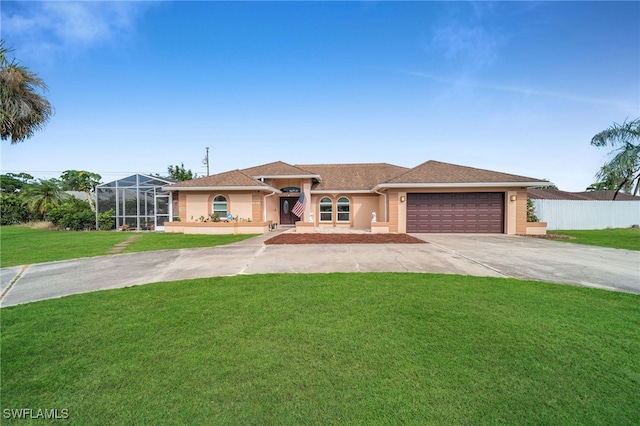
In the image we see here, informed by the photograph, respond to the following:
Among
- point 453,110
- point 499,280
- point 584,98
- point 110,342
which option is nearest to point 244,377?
point 110,342

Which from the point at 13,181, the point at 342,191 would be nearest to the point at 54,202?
Result: the point at 13,181

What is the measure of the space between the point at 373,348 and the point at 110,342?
3406 mm

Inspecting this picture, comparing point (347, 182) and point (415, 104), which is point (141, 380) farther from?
point (347, 182)

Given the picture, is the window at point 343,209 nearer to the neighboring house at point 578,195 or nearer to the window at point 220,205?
the window at point 220,205

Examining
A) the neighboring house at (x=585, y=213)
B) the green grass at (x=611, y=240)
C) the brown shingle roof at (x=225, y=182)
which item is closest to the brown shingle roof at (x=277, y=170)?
the brown shingle roof at (x=225, y=182)

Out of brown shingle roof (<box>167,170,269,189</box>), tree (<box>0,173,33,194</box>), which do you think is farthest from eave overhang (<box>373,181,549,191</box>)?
tree (<box>0,173,33,194</box>)

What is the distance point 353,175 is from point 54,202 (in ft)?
101

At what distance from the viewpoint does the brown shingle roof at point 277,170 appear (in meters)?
21.0

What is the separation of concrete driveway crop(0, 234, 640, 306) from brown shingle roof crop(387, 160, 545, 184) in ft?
21.7

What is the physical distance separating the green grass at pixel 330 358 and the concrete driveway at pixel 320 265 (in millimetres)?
1585

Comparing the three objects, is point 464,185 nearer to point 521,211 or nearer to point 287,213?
point 521,211

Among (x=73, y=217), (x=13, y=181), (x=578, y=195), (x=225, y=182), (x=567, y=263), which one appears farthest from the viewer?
(x=13, y=181)

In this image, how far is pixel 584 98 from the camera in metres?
15.5

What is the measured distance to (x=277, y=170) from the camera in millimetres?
21953
